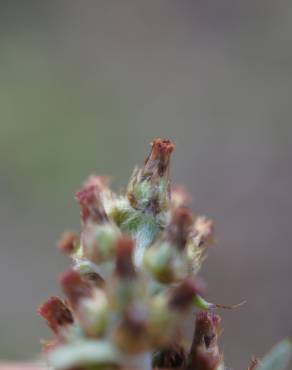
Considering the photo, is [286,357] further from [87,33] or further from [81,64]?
[87,33]

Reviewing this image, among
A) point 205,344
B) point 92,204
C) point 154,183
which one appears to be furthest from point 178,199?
point 205,344

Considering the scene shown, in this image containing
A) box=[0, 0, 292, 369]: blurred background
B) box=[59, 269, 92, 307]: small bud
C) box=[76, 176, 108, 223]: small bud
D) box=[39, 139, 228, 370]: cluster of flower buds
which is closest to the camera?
box=[39, 139, 228, 370]: cluster of flower buds

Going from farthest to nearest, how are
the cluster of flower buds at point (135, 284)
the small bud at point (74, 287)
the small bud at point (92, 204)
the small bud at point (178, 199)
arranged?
the small bud at point (178, 199), the small bud at point (92, 204), the small bud at point (74, 287), the cluster of flower buds at point (135, 284)

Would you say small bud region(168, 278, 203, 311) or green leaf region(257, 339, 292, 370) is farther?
green leaf region(257, 339, 292, 370)

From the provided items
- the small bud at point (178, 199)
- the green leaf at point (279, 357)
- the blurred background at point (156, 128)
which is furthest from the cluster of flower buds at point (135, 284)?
the blurred background at point (156, 128)

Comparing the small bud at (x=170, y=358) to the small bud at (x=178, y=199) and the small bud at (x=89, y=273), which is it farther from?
the small bud at (x=178, y=199)

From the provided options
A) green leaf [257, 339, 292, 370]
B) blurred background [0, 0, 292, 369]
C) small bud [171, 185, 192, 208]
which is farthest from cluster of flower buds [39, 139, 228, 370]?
blurred background [0, 0, 292, 369]

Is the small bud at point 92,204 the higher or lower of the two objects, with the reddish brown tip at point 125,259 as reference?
higher

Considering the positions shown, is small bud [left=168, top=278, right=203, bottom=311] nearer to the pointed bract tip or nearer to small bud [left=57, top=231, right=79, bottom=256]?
the pointed bract tip
